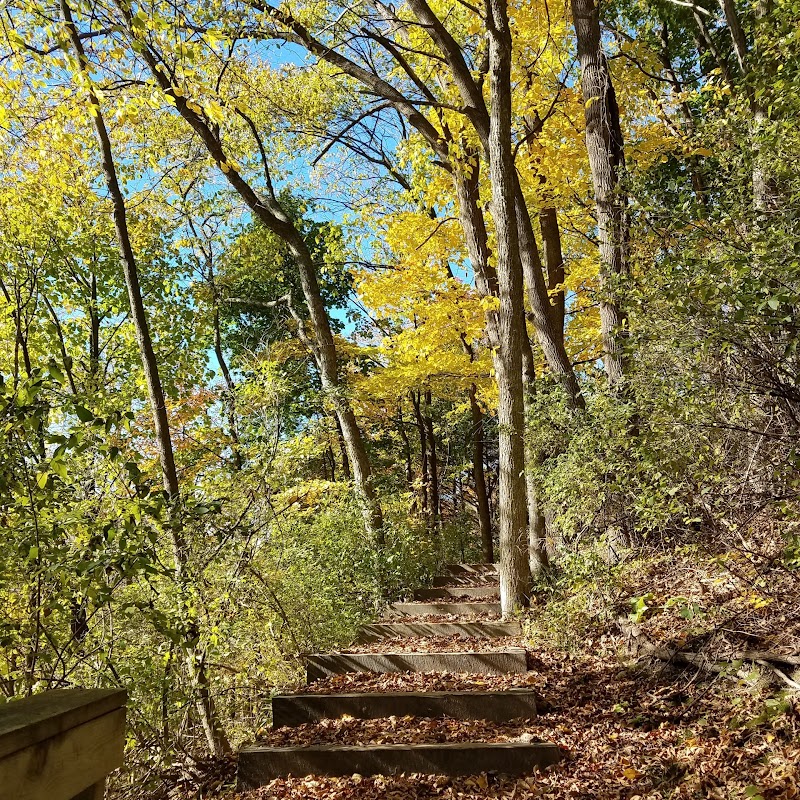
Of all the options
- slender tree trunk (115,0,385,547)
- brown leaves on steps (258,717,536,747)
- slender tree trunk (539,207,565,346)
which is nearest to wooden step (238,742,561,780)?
brown leaves on steps (258,717,536,747)

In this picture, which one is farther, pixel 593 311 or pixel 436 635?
pixel 593 311

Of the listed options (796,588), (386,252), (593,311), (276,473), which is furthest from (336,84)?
(796,588)

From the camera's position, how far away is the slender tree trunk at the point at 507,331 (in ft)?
A: 23.1

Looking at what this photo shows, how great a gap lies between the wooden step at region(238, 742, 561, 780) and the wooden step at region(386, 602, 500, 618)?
155 inches

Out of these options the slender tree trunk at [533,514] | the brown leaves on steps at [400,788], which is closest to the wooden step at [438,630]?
the slender tree trunk at [533,514]

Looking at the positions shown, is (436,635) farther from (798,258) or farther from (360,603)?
(798,258)

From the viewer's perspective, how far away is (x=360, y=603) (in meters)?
8.89

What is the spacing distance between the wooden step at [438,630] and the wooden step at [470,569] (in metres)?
4.28

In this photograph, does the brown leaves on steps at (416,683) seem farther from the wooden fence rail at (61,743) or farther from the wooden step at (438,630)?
the wooden fence rail at (61,743)

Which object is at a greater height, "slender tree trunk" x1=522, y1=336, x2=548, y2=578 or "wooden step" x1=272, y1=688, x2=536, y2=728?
"slender tree trunk" x1=522, y1=336, x2=548, y2=578

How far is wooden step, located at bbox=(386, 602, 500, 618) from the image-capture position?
299 inches

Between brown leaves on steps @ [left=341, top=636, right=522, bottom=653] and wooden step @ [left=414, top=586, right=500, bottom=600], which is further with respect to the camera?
wooden step @ [left=414, top=586, right=500, bottom=600]

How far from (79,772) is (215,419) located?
659 centimetres

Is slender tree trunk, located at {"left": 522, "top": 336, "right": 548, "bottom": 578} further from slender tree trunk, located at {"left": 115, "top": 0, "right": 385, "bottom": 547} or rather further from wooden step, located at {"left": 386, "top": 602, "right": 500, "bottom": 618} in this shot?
slender tree trunk, located at {"left": 115, "top": 0, "right": 385, "bottom": 547}
